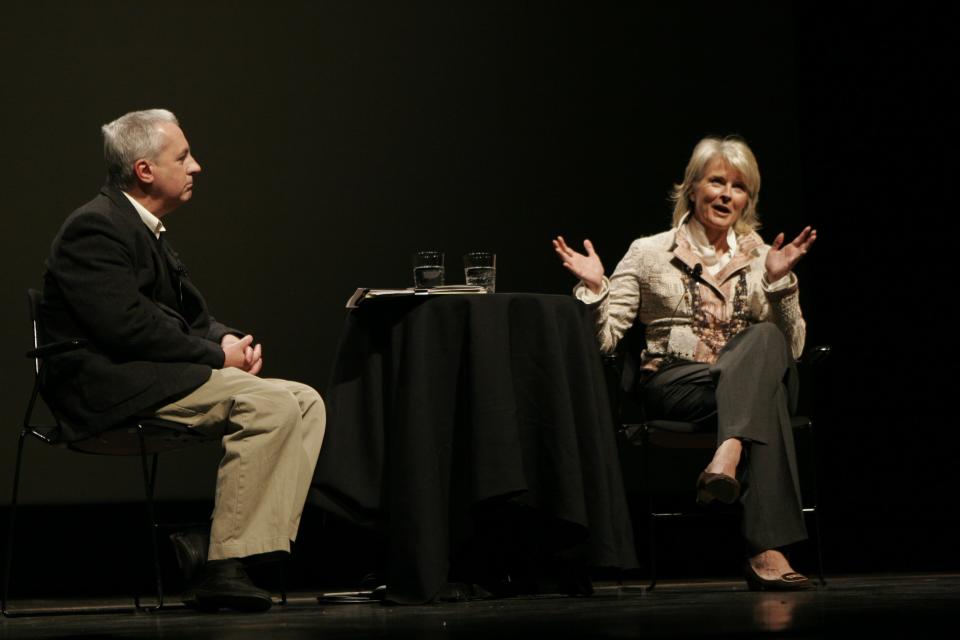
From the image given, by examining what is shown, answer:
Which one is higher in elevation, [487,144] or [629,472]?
[487,144]

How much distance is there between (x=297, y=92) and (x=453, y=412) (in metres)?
2.12

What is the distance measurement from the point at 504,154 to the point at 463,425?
206 centimetres

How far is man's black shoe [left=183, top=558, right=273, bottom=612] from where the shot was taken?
8.88 feet

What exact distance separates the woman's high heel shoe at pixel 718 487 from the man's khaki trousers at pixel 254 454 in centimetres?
94

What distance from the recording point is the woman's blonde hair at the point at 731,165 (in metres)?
3.71

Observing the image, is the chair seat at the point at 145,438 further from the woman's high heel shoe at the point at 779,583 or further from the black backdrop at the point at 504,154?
the black backdrop at the point at 504,154

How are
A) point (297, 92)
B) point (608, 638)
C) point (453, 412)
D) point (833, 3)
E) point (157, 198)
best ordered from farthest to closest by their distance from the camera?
point (833, 3) < point (297, 92) < point (157, 198) < point (453, 412) < point (608, 638)

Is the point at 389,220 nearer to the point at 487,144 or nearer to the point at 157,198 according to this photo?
the point at 487,144

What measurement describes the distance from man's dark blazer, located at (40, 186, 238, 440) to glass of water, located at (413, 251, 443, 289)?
0.53 metres

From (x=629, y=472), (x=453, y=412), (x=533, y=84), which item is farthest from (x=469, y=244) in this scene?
(x=453, y=412)

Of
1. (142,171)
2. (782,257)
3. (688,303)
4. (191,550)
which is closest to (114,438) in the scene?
(191,550)

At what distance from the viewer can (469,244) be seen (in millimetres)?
4691

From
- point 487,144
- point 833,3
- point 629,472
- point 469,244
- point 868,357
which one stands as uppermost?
point 833,3

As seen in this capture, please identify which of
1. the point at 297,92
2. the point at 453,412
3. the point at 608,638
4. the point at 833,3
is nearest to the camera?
the point at 608,638
